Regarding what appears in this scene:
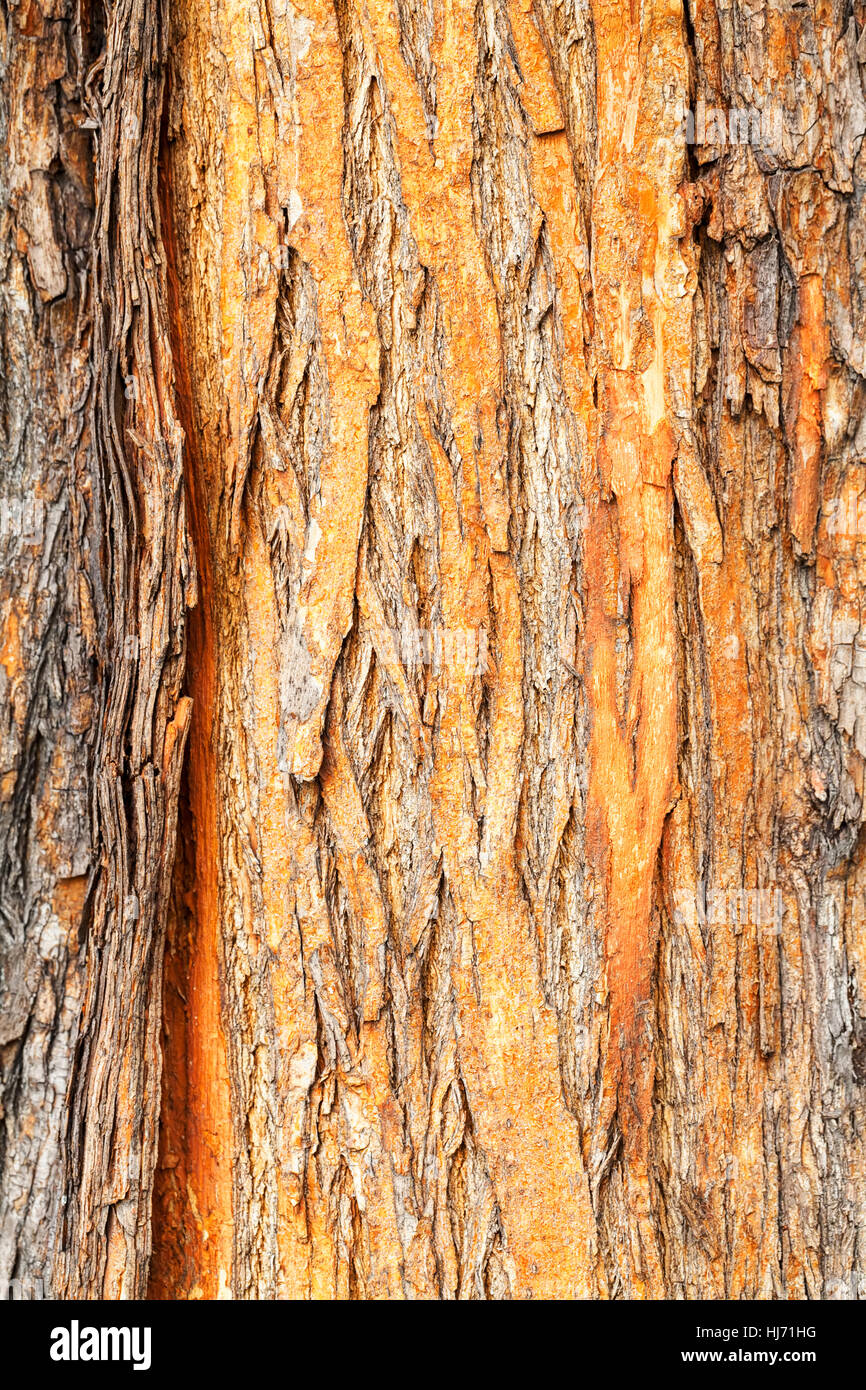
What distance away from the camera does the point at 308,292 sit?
1.25 m

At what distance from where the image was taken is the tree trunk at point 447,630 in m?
1.25

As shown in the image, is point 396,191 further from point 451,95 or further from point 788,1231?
point 788,1231

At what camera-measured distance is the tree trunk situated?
49.4 inches

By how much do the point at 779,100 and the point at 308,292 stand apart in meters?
0.68

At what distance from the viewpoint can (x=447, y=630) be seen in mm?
1270

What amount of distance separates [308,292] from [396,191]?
17cm

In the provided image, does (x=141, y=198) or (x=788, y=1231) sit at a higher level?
(x=141, y=198)

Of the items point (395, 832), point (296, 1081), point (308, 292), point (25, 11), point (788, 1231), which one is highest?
point (25, 11)

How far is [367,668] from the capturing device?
127 cm

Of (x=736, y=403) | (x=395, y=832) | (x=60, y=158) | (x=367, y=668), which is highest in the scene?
(x=60, y=158)

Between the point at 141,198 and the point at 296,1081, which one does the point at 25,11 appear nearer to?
the point at 141,198

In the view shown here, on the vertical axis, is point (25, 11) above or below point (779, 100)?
above

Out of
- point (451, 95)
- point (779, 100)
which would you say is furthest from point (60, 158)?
point (779, 100)

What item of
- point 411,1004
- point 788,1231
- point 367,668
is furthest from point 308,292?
point 788,1231
